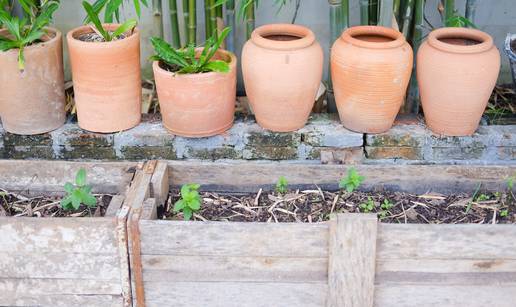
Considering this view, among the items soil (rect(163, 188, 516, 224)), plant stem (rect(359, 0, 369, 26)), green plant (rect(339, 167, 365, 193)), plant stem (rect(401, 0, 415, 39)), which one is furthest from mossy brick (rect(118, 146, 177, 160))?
plant stem (rect(401, 0, 415, 39))

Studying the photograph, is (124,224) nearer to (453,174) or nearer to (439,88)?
(453,174)

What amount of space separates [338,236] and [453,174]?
1.97 ft

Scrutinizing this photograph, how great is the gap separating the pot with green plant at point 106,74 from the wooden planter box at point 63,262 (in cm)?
64

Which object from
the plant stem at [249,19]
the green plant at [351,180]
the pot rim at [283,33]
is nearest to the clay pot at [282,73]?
the pot rim at [283,33]

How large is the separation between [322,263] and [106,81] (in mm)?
1096

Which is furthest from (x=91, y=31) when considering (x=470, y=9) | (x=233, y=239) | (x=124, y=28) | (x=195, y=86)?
(x=470, y=9)

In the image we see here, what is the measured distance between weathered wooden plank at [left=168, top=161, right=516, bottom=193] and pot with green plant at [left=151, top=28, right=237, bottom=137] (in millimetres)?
297

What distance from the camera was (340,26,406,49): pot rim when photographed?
2652mm

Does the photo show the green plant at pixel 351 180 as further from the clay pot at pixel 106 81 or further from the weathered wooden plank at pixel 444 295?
the clay pot at pixel 106 81

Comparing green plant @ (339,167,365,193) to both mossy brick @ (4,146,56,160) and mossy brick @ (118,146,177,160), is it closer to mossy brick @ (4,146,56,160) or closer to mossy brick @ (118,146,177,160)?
mossy brick @ (118,146,177,160)

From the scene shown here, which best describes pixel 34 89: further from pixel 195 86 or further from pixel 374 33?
pixel 374 33

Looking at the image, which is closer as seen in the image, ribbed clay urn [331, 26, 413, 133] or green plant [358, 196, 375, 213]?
green plant [358, 196, 375, 213]

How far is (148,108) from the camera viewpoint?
3162mm

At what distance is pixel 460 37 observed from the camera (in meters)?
2.82
